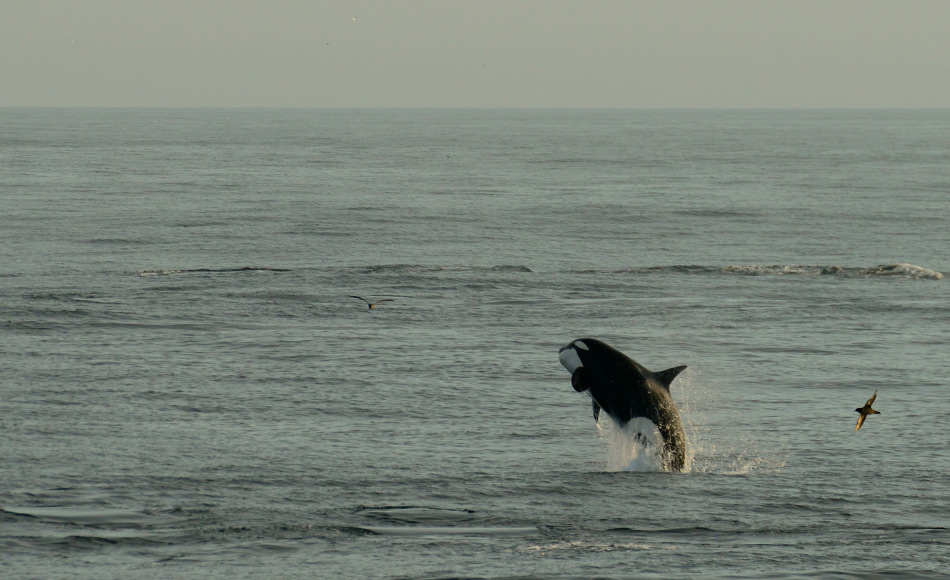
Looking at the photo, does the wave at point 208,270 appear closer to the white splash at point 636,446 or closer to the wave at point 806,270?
the wave at point 806,270

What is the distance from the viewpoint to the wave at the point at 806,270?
130 ft

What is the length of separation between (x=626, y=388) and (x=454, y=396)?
18.8 feet

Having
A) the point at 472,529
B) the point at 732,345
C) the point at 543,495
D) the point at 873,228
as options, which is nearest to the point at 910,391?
the point at 732,345

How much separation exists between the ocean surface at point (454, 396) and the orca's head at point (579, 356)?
1.29m

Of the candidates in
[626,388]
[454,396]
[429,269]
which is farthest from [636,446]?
[429,269]

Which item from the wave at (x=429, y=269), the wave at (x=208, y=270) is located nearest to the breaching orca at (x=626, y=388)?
the wave at (x=429, y=269)

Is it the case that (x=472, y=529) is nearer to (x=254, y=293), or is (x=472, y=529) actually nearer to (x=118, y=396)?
(x=118, y=396)

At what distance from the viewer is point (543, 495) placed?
15.5m

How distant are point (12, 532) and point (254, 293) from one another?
20.5m

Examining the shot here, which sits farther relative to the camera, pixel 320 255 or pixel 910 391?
pixel 320 255

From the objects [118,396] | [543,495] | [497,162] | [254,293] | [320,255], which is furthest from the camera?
[497,162]

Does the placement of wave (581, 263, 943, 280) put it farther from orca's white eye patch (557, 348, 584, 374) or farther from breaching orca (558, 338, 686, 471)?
breaching orca (558, 338, 686, 471)

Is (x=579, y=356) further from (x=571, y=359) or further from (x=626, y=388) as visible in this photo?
(x=626, y=388)

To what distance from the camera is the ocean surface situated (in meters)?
13.5
